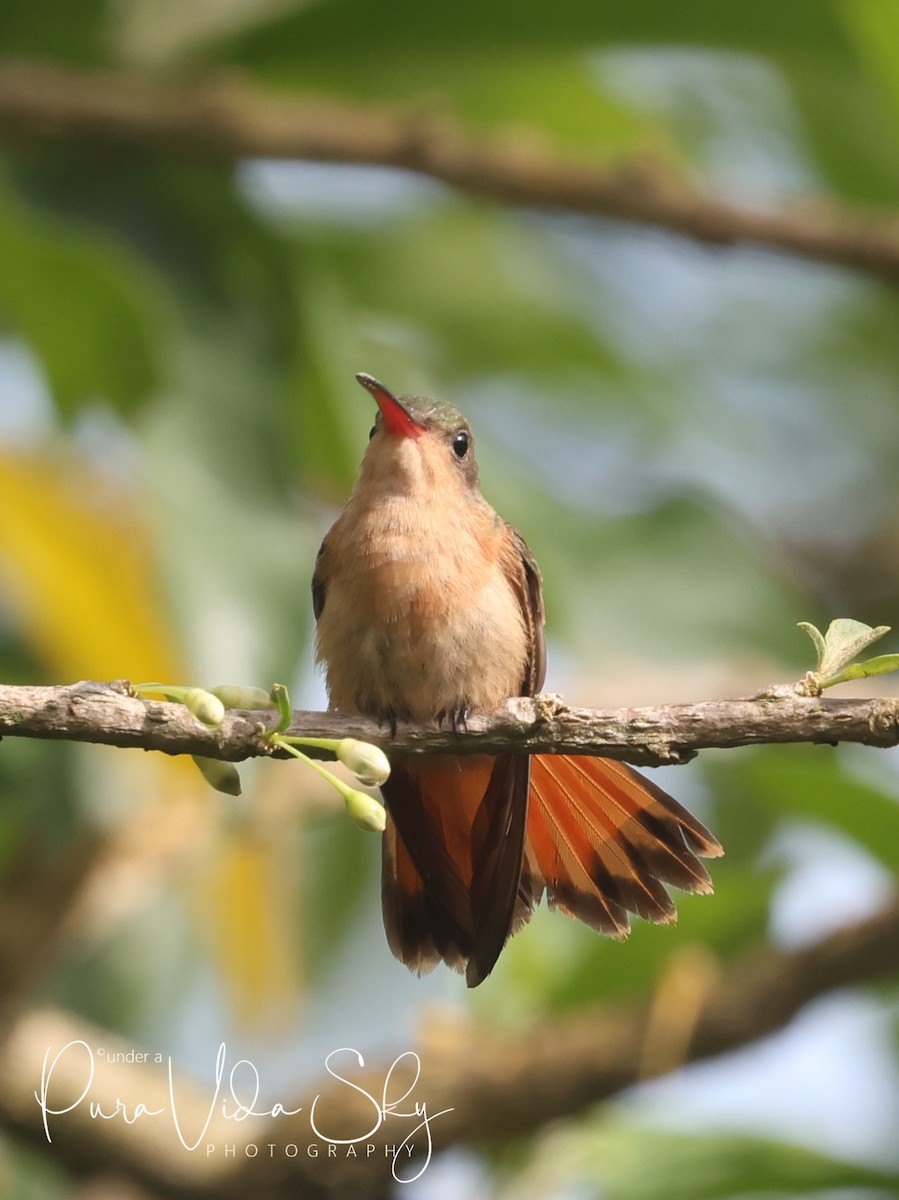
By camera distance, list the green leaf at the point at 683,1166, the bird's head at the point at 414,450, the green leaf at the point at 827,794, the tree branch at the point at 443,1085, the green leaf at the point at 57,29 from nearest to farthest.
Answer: the bird's head at the point at 414,450 → the tree branch at the point at 443,1085 → the green leaf at the point at 827,794 → the green leaf at the point at 683,1166 → the green leaf at the point at 57,29

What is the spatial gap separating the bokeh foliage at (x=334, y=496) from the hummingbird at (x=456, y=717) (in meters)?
0.44

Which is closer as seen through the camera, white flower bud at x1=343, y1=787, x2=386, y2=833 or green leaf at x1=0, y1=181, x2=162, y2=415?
white flower bud at x1=343, y1=787, x2=386, y2=833

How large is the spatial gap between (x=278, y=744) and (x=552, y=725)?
40cm

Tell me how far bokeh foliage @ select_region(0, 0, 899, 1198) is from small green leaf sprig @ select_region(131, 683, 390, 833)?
1.52 m

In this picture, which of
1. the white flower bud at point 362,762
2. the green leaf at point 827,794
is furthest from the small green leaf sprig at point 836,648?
the green leaf at point 827,794

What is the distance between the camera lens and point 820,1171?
4.09 metres

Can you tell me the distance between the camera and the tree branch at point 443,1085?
371cm

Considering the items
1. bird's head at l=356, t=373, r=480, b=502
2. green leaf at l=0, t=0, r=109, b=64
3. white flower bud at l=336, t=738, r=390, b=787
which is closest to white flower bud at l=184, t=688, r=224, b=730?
white flower bud at l=336, t=738, r=390, b=787

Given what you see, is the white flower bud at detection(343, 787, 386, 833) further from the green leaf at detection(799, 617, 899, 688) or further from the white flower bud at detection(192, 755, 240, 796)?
the green leaf at detection(799, 617, 899, 688)

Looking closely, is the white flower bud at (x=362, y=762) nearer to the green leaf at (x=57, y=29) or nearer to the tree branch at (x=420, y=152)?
the tree branch at (x=420, y=152)

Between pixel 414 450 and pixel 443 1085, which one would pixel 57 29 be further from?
pixel 443 1085

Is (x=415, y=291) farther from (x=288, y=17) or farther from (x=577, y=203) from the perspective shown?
(x=577, y=203)

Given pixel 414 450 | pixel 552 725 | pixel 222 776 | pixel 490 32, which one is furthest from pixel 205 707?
pixel 490 32

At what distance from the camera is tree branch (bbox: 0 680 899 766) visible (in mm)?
2047
